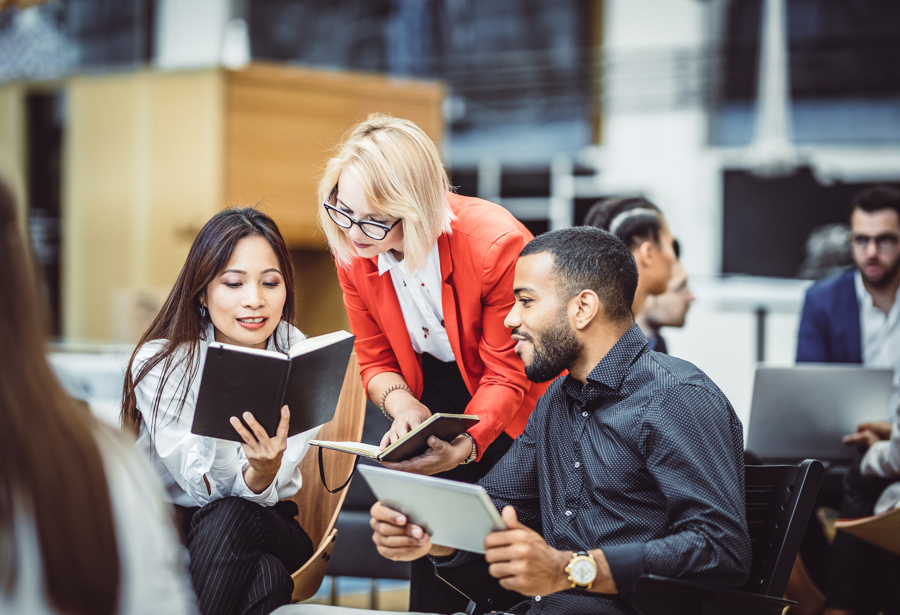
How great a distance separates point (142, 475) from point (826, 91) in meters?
9.17

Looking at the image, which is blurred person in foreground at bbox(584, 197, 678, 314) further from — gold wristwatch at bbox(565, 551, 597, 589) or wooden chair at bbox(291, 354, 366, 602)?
gold wristwatch at bbox(565, 551, 597, 589)

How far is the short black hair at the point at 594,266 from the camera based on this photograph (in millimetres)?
1655

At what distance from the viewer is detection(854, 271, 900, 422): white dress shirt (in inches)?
129

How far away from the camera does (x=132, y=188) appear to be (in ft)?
19.7

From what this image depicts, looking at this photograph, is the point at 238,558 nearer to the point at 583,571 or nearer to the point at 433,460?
the point at 433,460

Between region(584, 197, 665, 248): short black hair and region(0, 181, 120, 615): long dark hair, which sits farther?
region(584, 197, 665, 248): short black hair

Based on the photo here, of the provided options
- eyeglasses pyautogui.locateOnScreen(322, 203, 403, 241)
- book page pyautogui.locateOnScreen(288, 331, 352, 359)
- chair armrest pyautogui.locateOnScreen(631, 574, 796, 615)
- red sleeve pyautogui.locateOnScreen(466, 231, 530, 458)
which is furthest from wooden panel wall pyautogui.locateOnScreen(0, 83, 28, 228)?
chair armrest pyautogui.locateOnScreen(631, 574, 796, 615)

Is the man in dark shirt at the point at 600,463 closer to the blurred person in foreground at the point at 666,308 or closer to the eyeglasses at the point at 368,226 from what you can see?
the eyeglasses at the point at 368,226

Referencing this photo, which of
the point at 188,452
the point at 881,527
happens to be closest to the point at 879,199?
the point at 881,527

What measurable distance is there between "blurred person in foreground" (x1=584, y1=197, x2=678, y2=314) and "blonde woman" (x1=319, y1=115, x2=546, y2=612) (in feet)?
2.52

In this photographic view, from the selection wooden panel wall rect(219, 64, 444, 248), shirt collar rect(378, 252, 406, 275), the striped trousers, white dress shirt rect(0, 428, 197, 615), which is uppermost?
wooden panel wall rect(219, 64, 444, 248)

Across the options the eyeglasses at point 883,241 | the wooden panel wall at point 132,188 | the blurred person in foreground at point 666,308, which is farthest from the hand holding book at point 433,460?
the wooden panel wall at point 132,188

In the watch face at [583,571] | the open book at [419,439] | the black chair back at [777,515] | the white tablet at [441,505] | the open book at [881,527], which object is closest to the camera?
the white tablet at [441,505]

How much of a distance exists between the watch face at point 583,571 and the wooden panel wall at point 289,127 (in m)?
4.40
